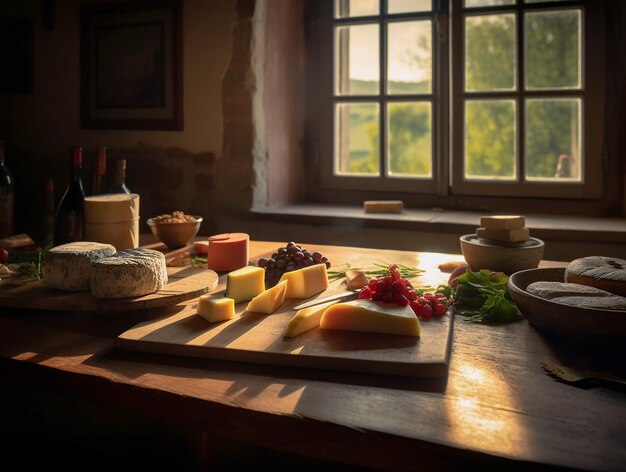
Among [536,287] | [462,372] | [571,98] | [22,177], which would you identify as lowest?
[462,372]

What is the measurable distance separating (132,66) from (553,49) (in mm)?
2077

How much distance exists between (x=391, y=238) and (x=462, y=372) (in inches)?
70.0

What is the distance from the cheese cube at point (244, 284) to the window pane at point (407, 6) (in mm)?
2134

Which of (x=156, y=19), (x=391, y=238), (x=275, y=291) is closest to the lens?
(x=275, y=291)

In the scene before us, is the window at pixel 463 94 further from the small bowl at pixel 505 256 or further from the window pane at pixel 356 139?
the small bowl at pixel 505 256

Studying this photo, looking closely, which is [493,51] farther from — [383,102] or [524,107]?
[383,102]

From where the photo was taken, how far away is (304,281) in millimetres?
1324

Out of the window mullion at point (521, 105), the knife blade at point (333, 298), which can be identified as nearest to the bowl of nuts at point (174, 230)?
the knife blade at point (333, 298)

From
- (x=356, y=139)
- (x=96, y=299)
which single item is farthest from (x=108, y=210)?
(x=356, y=139)

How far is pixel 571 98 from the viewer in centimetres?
276

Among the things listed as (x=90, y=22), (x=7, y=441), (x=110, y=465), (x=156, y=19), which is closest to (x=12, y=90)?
(x=90, y=22)

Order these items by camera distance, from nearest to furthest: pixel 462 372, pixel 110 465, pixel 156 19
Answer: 1. pixel 462 372
2. pixel 110 465
3. pixel 156 19

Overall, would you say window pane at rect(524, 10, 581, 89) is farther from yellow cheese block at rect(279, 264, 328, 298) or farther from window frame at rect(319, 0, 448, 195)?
yellow cheese block at rect(279, 264, 328, 298)

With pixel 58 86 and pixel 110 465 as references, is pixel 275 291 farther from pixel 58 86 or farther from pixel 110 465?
pixel 58 86
